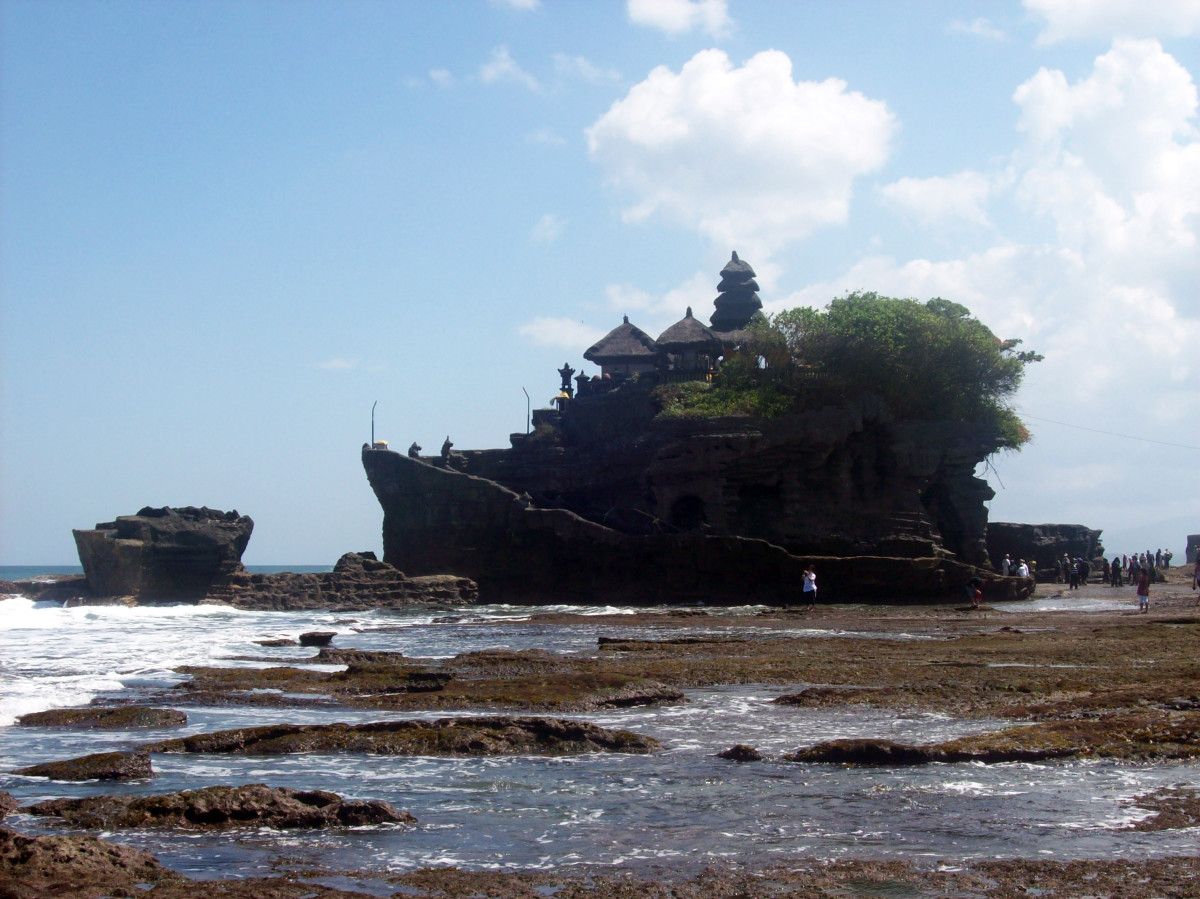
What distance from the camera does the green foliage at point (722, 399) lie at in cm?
4391

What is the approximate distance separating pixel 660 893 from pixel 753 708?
6948mm

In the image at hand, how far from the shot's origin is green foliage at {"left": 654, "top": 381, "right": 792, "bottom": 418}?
144 ft

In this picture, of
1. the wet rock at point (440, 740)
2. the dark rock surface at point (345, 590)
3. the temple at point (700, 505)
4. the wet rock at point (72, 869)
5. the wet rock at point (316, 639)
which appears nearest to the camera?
the wet rock at point (72, 869)

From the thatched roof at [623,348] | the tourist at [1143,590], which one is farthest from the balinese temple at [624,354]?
the tourist at [1143,590]

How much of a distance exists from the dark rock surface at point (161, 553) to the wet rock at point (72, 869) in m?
34.1

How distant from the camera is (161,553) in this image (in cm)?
3944

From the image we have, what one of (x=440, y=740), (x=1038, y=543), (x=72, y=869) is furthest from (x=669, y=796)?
(x=1038, y=543)

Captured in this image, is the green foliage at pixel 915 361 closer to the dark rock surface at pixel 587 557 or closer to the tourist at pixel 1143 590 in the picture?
the dark rock surface at pixel 587 557

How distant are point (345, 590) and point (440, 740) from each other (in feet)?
95.7

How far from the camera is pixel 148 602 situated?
39156mm

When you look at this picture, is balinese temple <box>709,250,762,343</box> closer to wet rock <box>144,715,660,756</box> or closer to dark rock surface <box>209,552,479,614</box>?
dark rock surface <box>209,552,479,614</box>

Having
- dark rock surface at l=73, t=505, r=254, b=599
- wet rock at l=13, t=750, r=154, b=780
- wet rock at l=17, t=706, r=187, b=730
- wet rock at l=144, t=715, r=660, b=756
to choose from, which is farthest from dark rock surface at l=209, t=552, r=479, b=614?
wet rock at l=13, t=750, r=154, b=780

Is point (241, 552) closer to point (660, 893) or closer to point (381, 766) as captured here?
point (381, 766)

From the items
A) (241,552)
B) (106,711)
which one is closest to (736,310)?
(241,552)
